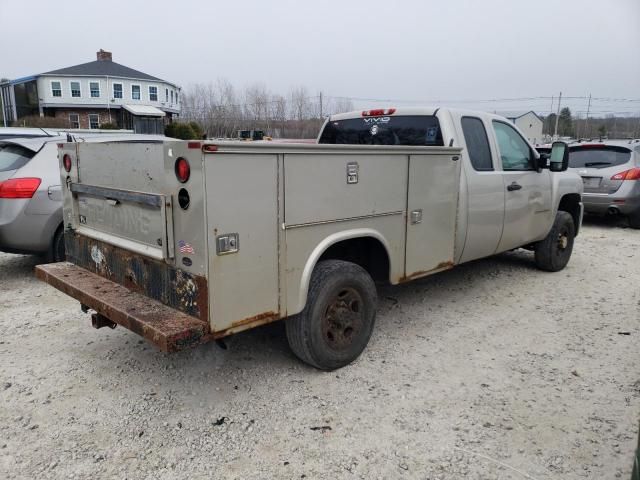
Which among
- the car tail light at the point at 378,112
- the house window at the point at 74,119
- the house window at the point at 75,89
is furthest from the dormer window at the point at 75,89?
the car tail light at the point at 378,112

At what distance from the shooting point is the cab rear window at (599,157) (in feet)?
34.0

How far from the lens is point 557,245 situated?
22.0ft

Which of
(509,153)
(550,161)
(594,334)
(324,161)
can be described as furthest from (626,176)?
(324,161)

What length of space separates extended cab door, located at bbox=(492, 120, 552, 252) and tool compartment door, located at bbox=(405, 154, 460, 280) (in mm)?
1047

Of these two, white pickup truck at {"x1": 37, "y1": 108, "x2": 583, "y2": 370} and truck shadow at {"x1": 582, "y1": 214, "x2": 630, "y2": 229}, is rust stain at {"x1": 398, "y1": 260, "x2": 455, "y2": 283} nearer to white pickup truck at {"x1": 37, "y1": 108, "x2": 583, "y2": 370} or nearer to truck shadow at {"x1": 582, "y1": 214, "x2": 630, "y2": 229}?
white pickup truck at {"x1": 37, "y1": 108, "x2": 583, "y2": 370}

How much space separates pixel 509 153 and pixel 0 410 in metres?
5.17

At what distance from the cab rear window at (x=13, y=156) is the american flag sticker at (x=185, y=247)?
398cm

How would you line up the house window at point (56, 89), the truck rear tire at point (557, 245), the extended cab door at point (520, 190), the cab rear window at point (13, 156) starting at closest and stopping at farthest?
1. the extended cab door at point (520, 190)
2. the cab rear window at point (13, 156)
3. the truck rear tire at point (557, 245)
4. the house window at point (56, 89)

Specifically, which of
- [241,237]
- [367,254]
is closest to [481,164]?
[367,254]

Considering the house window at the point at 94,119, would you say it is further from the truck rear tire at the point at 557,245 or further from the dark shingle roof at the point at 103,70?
the truck rear tire at the point at 557,245

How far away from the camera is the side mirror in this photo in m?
5.73

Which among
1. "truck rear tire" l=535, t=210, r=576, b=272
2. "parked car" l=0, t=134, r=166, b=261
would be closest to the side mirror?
"truck rear tire" l=535, t=210, r=576, b=272

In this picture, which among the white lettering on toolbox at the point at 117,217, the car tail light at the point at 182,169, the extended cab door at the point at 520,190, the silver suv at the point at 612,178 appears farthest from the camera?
the silver suv at the point at 612,178

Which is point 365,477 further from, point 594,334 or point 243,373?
point 594,334
